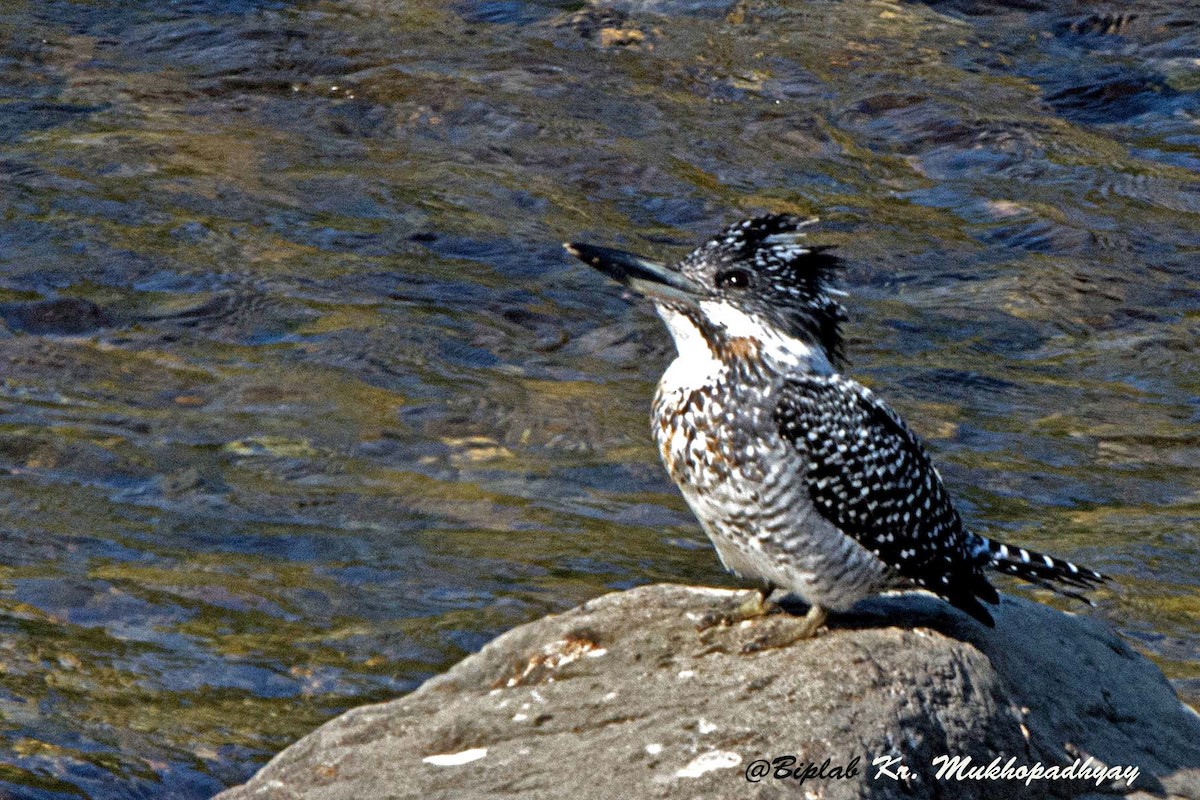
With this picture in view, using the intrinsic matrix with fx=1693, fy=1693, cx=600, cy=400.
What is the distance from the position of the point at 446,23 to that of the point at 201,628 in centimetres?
752

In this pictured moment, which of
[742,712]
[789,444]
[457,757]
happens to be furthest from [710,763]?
[789,444]

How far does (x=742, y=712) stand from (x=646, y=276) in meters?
1.48

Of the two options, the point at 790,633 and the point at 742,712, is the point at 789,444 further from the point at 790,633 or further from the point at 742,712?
the point at 742,712

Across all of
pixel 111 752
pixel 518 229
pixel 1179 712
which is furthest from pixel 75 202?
pixel 1179 712

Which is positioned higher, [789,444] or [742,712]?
[789,444]

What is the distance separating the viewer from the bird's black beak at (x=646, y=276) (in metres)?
5.44

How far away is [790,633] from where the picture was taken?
17.6 feet

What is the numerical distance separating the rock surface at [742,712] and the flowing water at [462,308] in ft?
4.91

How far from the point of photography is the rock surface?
459 cm

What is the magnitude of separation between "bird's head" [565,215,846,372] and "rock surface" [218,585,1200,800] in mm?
922

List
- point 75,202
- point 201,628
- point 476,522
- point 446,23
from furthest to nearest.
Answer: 1. point 446,23
2. point 75,202
3. point 476,522
4. point 201,628

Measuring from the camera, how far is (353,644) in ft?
23.7

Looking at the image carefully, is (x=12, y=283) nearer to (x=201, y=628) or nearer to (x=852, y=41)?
(x=201, y=628)

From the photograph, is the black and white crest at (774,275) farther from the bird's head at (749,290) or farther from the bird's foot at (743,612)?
the bird's foot at (743,612)
